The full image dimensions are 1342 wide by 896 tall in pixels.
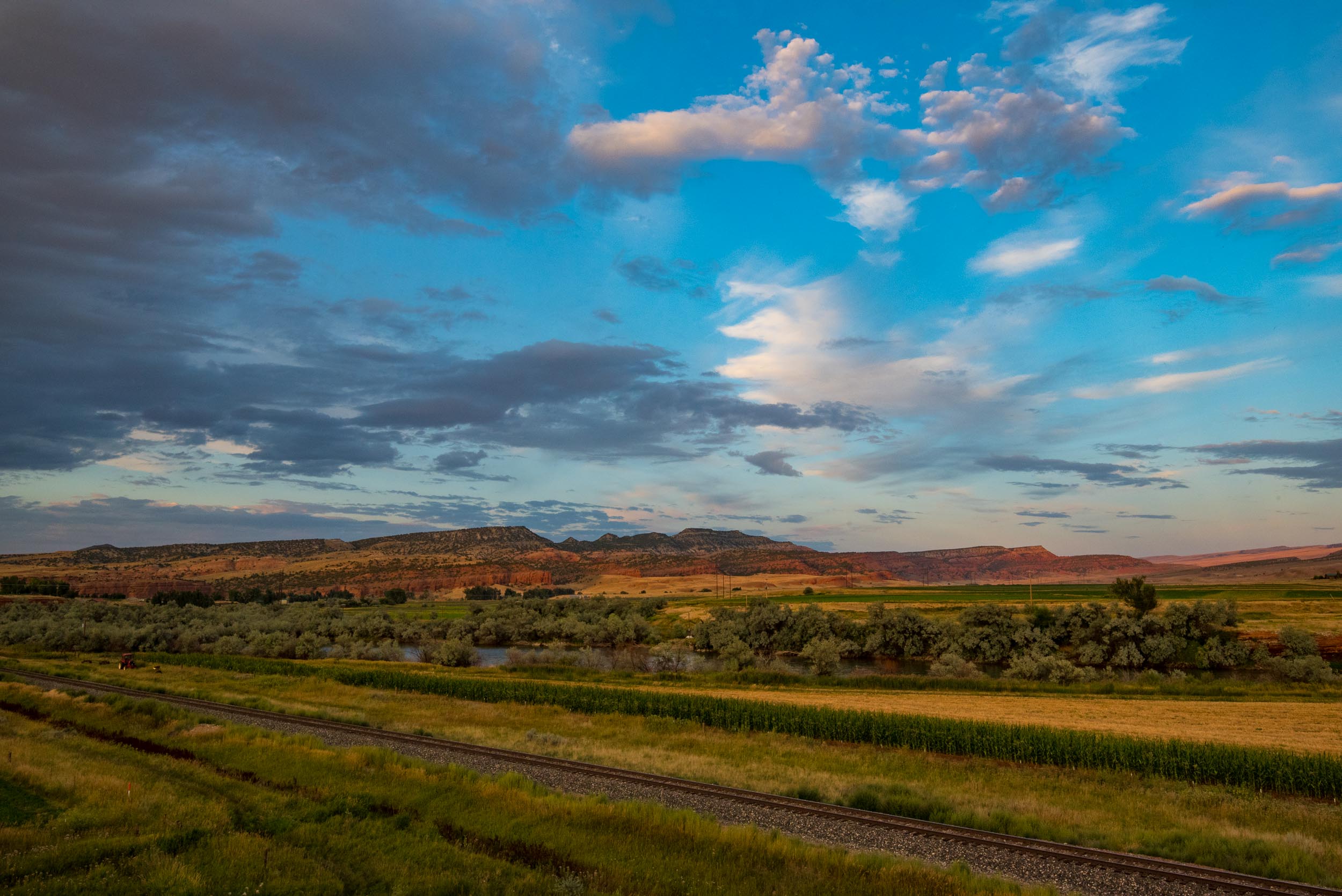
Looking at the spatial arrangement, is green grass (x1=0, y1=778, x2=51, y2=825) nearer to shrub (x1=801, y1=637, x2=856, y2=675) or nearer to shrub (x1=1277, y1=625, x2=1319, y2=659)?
shrub (x1=801, y1=637, x2=856, y2=675)

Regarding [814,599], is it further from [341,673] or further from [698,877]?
[698,877]

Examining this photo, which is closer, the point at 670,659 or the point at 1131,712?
the point at 1131,712

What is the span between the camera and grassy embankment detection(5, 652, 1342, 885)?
15.8 meters

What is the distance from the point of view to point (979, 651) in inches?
2761

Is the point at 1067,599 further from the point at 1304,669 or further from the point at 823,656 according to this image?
the point at 823,656

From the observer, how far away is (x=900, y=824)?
16969 mm

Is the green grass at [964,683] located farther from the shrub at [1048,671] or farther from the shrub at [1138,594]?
the shrub at [1138,594]

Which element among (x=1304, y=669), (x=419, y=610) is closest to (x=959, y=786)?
(x=1304, y=669)

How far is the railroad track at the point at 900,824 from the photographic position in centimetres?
1319

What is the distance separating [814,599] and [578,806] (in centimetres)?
11334

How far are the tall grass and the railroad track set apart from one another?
34.6 ft

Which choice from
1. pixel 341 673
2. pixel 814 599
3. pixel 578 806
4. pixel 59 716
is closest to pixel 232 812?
pixel 578 806

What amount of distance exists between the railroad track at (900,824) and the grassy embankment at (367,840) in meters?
3.51

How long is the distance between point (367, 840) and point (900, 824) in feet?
39.7
